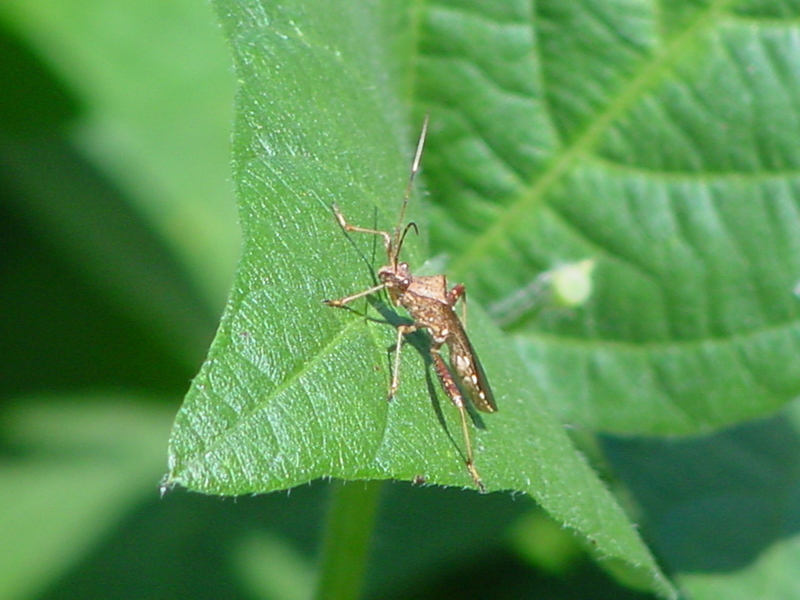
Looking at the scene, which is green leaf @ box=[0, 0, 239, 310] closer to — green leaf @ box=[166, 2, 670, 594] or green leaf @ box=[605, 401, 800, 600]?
green leaf @ box=[605, 401, 800, 600]

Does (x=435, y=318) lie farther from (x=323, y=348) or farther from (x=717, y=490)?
(x=717, y=490)

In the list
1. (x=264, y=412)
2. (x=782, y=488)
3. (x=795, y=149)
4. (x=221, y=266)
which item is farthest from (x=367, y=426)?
(x=221, y=266)

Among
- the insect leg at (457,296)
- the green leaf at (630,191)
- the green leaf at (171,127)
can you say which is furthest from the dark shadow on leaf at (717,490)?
the green leaf at (171,127)

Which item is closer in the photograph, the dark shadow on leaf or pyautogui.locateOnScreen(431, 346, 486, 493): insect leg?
pyautogui.locateOnScreen(431, 346, 486, 493): insect leg

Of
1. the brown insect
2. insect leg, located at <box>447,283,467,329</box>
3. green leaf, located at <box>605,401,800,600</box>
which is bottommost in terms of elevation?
green leaf, located at <box>605,401,800,600</box>

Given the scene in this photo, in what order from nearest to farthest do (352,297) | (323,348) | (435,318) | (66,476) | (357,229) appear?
(323,348), (352,297), (357,229), (435,318), (66,476)

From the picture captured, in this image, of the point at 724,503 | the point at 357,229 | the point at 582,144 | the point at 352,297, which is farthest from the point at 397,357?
the point at 724,503

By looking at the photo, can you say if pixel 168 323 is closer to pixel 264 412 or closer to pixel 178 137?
pixel 178 137

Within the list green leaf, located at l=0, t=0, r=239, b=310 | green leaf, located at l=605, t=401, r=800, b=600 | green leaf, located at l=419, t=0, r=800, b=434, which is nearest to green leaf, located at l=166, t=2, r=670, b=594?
green leaf, located at l=419, t=0, r=800, b=434
